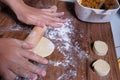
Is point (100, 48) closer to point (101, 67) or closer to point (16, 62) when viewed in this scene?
point (101, 67)

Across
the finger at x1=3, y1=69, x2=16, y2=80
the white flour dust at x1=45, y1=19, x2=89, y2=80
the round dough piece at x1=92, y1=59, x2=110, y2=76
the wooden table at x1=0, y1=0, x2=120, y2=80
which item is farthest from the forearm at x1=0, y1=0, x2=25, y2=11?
the round dough piece at x1=92, y1=59, x2=110, y2=76

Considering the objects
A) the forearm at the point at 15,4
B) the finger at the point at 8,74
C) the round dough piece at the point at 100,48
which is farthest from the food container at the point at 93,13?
the finger at the point at 8,74

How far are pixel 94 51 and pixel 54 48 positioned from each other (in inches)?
6.8

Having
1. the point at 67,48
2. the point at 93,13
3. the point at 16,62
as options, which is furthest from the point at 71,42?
the point at 16,62

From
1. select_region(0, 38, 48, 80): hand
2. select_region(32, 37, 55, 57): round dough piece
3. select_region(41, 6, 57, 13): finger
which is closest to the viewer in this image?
select_region(0, 38, 48, 80): hand

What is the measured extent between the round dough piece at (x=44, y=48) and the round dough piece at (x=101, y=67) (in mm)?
193

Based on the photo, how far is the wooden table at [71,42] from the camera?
0.74m

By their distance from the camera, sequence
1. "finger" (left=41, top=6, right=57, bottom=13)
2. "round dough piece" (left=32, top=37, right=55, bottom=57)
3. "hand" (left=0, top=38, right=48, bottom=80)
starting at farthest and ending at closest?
"finger" (left=41, top=6, right=57, bottom=13) → "round dough piece" (left=32, top=37, right=55, bottom=57) → "hand" (left=0, top=38, right=48, bottom=80)

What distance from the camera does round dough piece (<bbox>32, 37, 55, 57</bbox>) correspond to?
785mm

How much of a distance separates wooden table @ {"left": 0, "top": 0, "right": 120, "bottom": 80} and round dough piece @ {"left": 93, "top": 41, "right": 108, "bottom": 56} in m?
0.02

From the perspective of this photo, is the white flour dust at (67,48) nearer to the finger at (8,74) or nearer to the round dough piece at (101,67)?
the round dough piece at (101,67)

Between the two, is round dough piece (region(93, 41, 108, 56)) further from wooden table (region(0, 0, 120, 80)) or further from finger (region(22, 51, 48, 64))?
finger (region(22, 51, 48, 64))

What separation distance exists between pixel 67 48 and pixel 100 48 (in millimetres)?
141

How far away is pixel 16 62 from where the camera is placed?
2.24 feet
